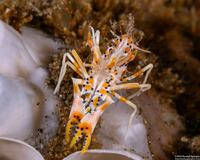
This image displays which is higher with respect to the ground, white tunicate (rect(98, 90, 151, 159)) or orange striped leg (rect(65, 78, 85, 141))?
orange striped leg (rect(65, 78, 85, 141))

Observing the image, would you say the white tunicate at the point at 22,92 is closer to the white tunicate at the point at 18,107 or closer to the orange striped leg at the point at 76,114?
the white tunicate at the point at 18,107

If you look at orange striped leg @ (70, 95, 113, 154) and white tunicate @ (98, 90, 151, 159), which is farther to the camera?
white tunicate @ (98, 90, 151, 159)

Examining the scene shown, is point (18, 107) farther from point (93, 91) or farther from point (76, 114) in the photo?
point (93, 91)

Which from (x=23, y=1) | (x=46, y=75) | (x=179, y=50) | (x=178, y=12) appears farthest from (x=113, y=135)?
(x=23, y=1)

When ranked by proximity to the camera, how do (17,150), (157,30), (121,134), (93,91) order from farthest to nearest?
(157,30) → (121,134) → (93,91) → (17,150)

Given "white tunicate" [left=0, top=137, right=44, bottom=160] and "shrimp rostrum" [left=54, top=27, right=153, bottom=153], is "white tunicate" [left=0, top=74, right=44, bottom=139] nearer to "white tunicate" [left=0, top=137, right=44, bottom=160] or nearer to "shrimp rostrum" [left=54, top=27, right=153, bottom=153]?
"white tunicate" [left=0, top=137, right=44, bottom=160]

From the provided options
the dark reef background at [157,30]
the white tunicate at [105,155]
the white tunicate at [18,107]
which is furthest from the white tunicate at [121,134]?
the white tunicate at [18,107]

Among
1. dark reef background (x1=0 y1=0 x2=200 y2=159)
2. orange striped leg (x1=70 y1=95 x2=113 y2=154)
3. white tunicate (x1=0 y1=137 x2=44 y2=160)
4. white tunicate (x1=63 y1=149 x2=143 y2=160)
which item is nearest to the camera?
white tunicate (x1=0 y1=137 x2=44 y2=160)

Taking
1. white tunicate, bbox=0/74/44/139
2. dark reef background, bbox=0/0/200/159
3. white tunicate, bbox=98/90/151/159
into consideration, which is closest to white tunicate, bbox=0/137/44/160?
white tunicate, bbox=0/74/44/139

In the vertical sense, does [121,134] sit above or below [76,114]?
below

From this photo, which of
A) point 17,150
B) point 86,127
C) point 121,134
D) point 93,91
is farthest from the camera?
point 121,134

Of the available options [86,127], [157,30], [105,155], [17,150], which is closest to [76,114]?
[86,127]
